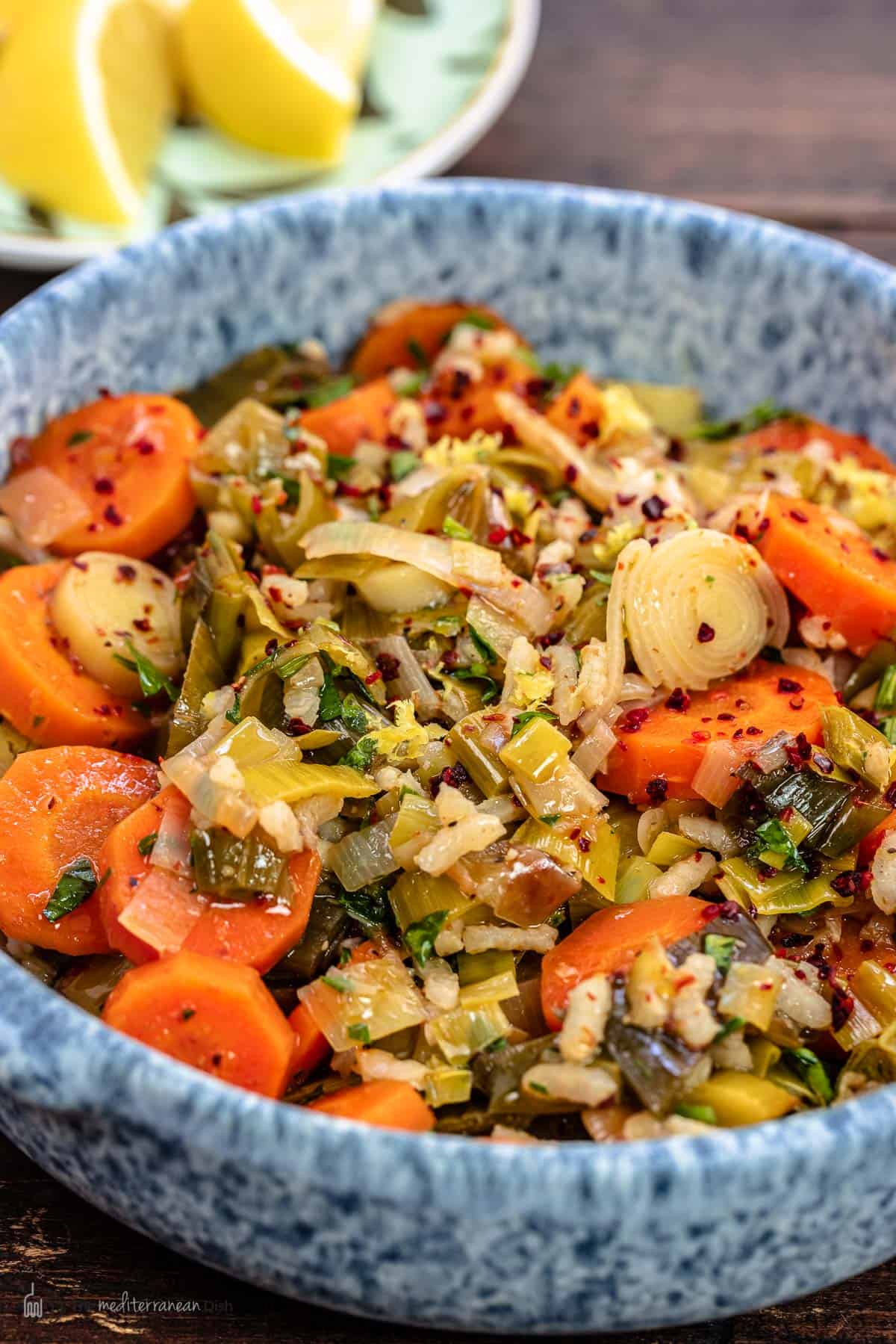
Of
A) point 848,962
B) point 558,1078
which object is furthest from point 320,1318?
point 848,962

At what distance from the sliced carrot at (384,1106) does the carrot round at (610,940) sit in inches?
11.5

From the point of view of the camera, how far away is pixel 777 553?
10.5 ft

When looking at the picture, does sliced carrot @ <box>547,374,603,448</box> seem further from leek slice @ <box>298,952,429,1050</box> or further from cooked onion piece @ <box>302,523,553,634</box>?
leek slice @ <box>298,952,429,1050</box>

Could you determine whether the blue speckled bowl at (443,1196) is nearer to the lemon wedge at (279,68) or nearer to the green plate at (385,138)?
the green plate at (385,138)

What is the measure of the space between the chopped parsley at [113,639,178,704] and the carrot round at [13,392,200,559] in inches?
15.6

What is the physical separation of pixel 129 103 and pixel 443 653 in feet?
9.68

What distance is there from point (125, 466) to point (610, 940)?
1.73 meters

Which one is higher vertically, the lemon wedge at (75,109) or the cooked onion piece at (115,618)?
the lemon wedge at (75,109)

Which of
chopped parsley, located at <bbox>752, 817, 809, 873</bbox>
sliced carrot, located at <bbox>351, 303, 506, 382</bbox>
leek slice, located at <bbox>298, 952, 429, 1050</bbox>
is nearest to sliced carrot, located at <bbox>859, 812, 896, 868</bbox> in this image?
chopped parsley, located at <bbox>752, 817, 809, 873</bbox>

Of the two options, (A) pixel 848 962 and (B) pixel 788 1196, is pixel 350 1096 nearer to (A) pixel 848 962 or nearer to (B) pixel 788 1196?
(B) pixel 788 1196

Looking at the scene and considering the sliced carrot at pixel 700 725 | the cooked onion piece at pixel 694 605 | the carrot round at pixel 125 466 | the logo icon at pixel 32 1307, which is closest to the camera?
the logo icon at pixel 32 1307

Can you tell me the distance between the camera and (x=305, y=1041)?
8.47 ft

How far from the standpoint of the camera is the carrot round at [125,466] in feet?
11.4

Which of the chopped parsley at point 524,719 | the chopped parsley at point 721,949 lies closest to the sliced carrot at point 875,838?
the chopped parsley at point 721,949
